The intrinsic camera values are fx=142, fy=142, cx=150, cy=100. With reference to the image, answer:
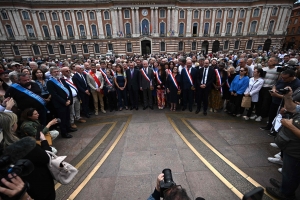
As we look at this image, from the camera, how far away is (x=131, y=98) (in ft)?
21.5

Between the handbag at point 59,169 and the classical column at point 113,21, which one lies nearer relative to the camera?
the handbag at point 59,169

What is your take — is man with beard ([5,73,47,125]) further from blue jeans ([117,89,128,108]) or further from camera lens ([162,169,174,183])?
camera lens ([162,169,174,183])

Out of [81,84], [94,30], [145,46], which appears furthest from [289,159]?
[94,30]

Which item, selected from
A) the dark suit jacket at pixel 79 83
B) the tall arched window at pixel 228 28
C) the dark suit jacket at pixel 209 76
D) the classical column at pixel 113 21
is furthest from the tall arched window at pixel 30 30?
the tall arched window at pixel 228 28

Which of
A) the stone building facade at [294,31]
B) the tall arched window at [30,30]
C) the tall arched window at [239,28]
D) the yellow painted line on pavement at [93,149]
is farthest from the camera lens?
the stone building facade at [294,31]

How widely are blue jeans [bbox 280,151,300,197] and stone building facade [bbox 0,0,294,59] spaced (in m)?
37.8

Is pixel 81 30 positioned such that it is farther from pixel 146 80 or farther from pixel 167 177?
pixel 167 177

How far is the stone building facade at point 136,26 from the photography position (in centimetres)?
3419

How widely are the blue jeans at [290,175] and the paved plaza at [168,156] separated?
407 millimetres

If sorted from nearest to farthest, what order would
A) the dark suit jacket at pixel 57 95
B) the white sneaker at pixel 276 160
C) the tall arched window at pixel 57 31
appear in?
1. the white sneaker at pixel 276 160
2. the dark suit jacket at pixel 57 95
3. the tall arched window at pixel 57 31

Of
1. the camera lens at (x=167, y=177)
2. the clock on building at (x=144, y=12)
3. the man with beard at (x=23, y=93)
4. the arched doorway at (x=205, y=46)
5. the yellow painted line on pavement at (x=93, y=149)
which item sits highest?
the clock on building at (x=144, y=12)

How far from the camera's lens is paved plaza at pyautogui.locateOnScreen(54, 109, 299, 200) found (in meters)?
2.75

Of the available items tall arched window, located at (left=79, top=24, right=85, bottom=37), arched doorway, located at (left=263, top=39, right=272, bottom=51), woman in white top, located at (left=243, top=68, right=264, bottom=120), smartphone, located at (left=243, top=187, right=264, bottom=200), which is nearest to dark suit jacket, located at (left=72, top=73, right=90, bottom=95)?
smartphone, located at (left=243, top=187, right=264, bottom=200)

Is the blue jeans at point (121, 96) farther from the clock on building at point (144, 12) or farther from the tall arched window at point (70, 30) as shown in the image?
the tall arched window at point (70, 30)
